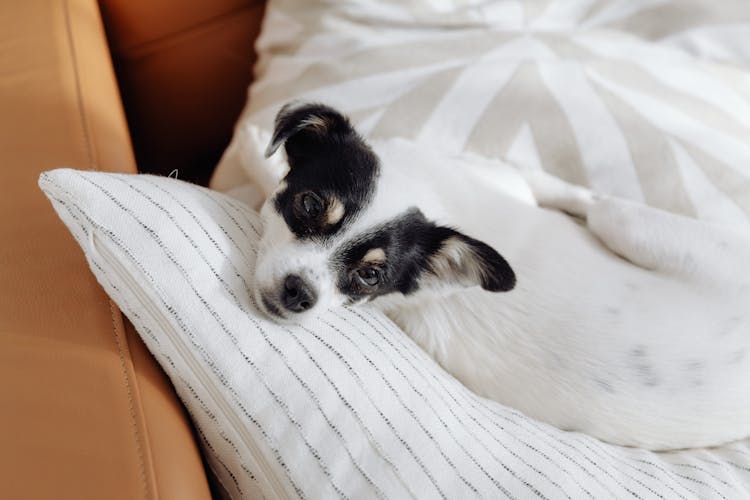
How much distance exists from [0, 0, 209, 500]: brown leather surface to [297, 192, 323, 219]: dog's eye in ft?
1.22

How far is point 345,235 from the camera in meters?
1.18

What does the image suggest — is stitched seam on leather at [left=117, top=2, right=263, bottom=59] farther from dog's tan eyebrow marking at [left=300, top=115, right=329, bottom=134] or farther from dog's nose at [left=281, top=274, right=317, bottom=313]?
dog's nose at [left=281, top=274, right=317, bottom=313]

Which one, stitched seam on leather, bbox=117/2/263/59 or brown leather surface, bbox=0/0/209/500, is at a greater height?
stitched seam on leather, bbox=117/2/263/59

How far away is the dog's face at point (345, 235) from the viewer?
1.12 m

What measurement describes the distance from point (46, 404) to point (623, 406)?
1.00m

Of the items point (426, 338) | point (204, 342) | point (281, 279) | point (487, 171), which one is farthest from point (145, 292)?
point (487, 171)

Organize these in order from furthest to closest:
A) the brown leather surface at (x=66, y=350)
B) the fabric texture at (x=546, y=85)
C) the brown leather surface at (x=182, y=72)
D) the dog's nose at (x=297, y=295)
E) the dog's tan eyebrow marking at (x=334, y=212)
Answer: the brown leather surface at (x=182, y=72) < the fabric texture at (x=546, y=85) < the dog's tan eyebrow marking at (x=334, y=212) < the dog's nose at (x=297, y=295) < the brown leather surface at (x=66, y=350)

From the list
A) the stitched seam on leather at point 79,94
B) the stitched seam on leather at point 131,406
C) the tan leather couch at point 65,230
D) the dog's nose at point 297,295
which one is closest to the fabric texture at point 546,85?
the tan leather couch at point 65,230

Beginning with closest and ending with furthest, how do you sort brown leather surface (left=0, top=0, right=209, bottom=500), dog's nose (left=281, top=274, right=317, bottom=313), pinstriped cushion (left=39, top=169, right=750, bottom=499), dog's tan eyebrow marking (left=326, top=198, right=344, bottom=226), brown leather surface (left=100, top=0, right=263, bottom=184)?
brown leather surface (left=0, top=0, right=209, bottom=500) < pinstriped cushion (left=39, top=169, right=750, bottom=499) < dog's nose (left=281, top=274, right=317, bottom=313) < dog's tan eyebrow marking (left=326, top=198, right=344, bottom=226) < brown leather surface (left=100, top=0, right=263, bottom=184)

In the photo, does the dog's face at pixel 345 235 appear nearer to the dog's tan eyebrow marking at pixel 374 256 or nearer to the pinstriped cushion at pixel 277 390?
the dog's tan eyebrow marking at pixel 374 256

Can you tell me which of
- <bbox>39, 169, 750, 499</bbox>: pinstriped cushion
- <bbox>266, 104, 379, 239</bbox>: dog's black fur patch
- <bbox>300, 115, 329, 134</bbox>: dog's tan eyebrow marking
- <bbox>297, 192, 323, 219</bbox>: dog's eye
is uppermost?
<bbox>300, 115, 329, 134</bbox>: dog's tan eyebrow marking

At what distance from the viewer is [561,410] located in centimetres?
122

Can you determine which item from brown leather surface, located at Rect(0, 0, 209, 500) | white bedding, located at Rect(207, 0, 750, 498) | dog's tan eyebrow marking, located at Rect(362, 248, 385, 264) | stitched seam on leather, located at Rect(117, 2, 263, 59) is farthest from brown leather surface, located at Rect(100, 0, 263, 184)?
dog's tan eyebrow marking, located at Rect(362, 248, 385, 264)

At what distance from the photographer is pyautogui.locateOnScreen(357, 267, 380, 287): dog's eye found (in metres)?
1.19
